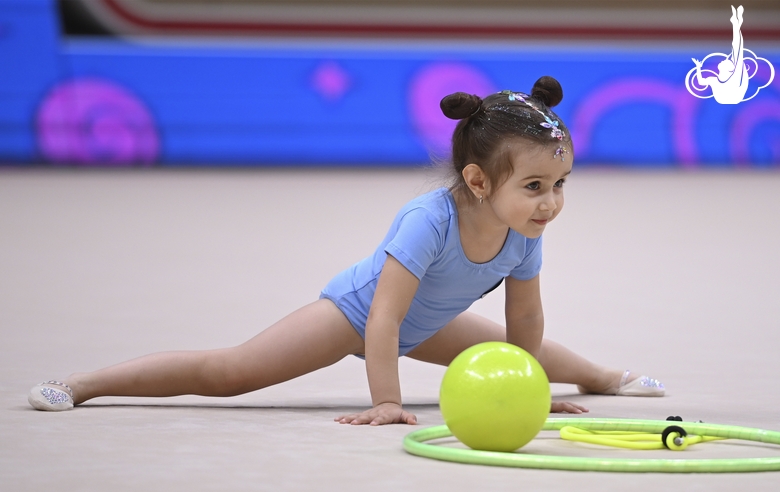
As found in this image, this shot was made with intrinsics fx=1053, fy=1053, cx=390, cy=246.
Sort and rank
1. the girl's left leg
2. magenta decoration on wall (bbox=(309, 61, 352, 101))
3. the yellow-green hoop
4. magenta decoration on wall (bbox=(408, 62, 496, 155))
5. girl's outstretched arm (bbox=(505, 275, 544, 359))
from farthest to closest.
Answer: magenta decoration on wall (bbox=(408, 62, 496, 155))
magenta decoration on wall (bbox=(309, 61, 352, 101))
the girl's left leg
girl's outstretched arm (bbox=(505, 275, 544, 359))
the yellow-green hoop

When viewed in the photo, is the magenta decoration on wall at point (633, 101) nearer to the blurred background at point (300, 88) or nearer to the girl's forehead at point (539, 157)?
the blurred background at point (300, 88)

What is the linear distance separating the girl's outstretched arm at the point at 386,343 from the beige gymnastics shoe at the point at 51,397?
621 mm

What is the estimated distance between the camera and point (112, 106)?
9.86 m

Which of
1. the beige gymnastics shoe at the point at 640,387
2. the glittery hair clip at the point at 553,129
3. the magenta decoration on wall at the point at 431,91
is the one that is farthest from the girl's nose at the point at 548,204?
the magenta decoration on wall at the point at 431,91

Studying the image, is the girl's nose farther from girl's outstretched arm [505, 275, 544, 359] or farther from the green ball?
the green ball

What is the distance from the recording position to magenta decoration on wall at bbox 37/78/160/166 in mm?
9727

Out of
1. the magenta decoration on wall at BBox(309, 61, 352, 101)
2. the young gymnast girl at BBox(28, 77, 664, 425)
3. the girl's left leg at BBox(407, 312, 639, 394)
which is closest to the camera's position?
the young gymnast girl at BBox(28, 77, 664, 425)

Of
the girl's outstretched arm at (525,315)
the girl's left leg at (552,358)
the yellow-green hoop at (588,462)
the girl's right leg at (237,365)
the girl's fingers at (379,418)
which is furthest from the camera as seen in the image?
the girl's left leg at (552,358)

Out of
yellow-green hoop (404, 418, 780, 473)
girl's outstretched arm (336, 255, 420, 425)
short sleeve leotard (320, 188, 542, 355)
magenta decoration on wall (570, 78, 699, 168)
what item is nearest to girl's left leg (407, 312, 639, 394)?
short sleeve leotard (320, 188, 542, 355)

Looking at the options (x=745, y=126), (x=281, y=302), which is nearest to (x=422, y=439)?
(x=281, y=302)

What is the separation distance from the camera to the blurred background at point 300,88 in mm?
9766

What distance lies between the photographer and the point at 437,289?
2520 millimetres

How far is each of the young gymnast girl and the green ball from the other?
36 cm

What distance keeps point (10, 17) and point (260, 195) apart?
11.1ft
